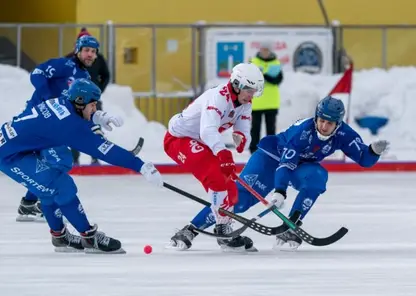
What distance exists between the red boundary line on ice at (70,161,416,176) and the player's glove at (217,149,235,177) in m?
5.81

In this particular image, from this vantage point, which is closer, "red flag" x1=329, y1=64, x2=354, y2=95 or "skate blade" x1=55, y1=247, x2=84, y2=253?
"skate blade" x1=55, y1=247, x2=84, y2=253

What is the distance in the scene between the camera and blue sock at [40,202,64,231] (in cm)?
902

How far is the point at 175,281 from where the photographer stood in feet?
25.4

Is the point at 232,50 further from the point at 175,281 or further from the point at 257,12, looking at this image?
the point at 175,281

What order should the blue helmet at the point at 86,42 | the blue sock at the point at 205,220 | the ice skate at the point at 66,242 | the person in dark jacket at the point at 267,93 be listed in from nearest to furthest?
the ice skate at the point at 66,242
the blue sock at the point at 205,220
the blue helmet at the point at 86,42
the person in dark jacket at the point at 267,93

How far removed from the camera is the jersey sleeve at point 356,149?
923 cm

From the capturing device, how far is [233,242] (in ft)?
29.9

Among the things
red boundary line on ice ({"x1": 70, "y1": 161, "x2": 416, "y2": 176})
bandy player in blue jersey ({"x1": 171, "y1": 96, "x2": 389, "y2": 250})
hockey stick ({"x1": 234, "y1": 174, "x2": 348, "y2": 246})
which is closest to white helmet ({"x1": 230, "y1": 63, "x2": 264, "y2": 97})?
bandy player in blue jersey ({"x1": 171, "y1": 96, "x2": 389, "y2": 250})

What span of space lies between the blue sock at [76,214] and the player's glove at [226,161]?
84 cm

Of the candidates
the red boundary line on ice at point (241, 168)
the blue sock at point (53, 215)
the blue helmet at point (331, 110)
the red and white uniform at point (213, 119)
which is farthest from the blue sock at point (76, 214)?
the red boundary line on ice at point (241, 168)

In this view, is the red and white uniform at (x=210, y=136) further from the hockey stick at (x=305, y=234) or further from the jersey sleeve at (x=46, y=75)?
the jersey sleeve at (x=46, y=75)

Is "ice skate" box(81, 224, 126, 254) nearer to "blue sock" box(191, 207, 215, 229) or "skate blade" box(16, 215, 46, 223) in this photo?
"blue sock" box(191, 207, 215, 229)

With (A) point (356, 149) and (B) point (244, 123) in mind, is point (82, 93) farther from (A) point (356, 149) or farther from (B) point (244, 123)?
(A) point (356, 149)

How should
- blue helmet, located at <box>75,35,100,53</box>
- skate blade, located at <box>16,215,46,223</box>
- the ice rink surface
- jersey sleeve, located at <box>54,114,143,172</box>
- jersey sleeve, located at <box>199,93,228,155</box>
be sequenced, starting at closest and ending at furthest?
the ice rink surface < jersey sleeve, located at <box>54,114,143,172</box> < jersey sleeve, located at <box>199,93,228,155</box> < skate blade, located at <box>16,215,46,223</box> < blue helmet, located at <box>75,35,100,53</box>
